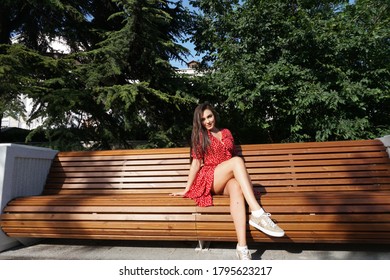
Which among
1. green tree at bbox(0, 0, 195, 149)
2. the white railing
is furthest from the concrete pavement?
green tree at bbox(0, 0, 195, 149)

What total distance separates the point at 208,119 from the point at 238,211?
1.14m

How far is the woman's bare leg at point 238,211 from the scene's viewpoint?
2.49 m

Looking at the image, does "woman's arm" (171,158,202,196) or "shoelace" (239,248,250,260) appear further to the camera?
"woman's arm" (171,158,202,196)

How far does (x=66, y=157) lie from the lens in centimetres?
405

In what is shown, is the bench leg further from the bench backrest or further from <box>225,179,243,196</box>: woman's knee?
the bench backrest

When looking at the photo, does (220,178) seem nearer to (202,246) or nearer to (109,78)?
(202,246)

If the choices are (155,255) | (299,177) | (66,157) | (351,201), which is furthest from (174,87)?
(351,201)

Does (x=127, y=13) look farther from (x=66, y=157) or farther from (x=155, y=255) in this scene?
(x=155, y=255)

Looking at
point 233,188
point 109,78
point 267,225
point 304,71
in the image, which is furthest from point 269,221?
point 109,78

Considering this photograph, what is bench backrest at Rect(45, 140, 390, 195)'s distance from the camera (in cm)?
328

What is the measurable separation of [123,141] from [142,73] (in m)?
1.59

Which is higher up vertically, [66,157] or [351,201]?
[66,157]

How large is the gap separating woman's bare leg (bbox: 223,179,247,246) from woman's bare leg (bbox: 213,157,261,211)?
0.05m

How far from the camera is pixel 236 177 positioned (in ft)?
9.10
